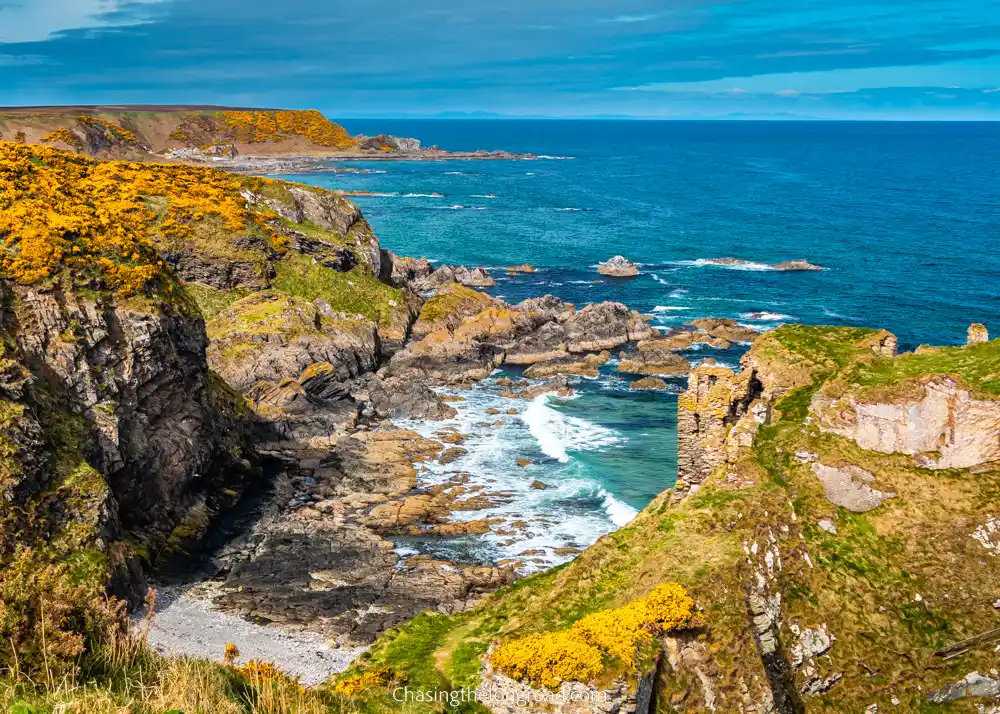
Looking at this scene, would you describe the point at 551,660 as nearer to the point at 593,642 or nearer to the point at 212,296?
the point at 593,642

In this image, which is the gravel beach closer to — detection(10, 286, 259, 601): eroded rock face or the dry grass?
detection(10, 286, 259, 601): eroded rock face

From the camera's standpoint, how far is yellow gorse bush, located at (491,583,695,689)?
19.2 meters

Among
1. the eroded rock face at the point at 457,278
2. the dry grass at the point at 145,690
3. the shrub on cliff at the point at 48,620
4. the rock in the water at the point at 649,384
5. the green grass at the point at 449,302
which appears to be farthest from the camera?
the eroded rock face at the point at 457,278

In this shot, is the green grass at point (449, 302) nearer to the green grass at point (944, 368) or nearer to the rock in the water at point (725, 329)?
the rock in the water at point (725, 329)

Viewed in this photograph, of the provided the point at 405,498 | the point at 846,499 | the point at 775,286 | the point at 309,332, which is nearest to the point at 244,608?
the point at 405,498

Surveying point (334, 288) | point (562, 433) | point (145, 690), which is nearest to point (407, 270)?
point (334, 288)

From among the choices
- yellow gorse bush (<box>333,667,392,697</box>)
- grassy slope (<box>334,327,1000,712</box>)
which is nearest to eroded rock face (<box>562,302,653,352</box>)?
grassy slope (<box>334,327,1000,712</box>)

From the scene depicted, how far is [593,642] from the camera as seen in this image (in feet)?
64.9

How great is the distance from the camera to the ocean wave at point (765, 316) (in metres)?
90.9

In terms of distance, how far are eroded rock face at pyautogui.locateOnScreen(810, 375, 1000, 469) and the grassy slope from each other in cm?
47

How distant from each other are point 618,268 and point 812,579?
9499 centimetres

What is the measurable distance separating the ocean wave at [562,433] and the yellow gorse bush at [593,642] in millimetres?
35854

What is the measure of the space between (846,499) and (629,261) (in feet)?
321

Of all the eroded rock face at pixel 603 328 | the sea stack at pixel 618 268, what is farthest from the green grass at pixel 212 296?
the sea stack at pixel 618 268
